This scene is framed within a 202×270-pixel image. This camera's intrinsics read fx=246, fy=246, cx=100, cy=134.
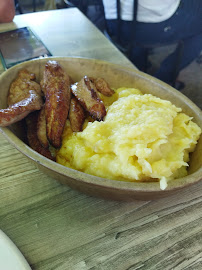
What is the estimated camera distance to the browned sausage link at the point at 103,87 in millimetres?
1075

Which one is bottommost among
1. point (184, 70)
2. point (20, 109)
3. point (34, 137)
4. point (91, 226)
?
point (184, 70)

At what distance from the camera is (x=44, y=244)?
0.72 m

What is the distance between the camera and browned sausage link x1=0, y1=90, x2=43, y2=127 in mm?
821

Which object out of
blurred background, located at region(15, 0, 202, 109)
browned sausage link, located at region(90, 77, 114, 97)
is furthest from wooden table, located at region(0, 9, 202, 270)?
blurred background, located at region(15, 0, 202, 109)

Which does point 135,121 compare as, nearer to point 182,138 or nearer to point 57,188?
point 182,138

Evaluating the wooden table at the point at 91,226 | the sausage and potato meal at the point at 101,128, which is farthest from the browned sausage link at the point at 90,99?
the wooden table at the point at 91,226

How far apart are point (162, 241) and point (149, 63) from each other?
8.95ft

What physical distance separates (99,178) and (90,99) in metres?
0.40

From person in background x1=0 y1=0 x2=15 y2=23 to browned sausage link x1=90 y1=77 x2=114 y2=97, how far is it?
3.70ft

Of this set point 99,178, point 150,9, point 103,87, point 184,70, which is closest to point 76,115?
point 103,87

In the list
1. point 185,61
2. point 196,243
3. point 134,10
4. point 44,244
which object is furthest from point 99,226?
point 185,61

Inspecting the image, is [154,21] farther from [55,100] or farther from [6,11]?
[55,100]

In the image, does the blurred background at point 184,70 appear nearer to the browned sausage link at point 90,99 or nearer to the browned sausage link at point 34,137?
the browned sausage link at point 90,99

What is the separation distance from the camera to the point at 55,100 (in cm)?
93
